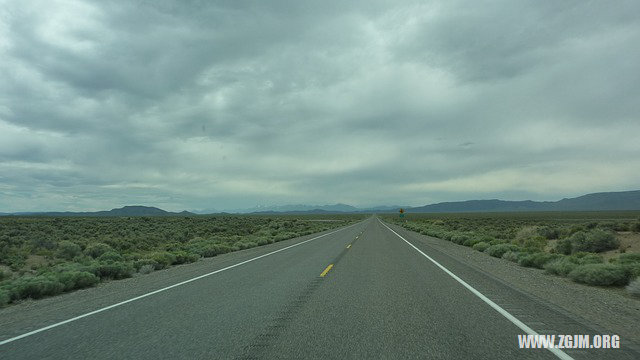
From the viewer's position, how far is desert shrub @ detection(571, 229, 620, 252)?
2408cm

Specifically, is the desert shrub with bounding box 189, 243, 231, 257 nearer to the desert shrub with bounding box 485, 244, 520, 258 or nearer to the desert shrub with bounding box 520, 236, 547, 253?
the desert shrub with bounding box 485, 244, 520, 258

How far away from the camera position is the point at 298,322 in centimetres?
672

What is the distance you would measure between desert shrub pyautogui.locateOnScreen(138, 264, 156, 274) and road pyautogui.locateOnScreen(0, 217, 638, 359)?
3.34 metres

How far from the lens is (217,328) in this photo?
21.1 ft

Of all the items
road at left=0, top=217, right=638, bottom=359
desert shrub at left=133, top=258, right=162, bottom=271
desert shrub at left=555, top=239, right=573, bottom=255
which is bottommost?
desert shrub at left=555, top=239, right=573, bottom=255

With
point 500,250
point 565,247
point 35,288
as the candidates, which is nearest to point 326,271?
point 35,288

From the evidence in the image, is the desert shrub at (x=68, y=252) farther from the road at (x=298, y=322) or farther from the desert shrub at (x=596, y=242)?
the desert shrub at (x=596, y=242)

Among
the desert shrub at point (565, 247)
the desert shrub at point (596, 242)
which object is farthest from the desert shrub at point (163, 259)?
Result: the desert shrub at point (596, 242)

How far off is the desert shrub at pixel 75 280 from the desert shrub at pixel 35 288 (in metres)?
0.34

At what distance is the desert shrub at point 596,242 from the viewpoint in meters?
24.1

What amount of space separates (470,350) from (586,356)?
1394mm

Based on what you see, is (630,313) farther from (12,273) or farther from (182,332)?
(12,273)

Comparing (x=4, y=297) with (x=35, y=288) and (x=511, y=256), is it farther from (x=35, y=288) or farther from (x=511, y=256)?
(x=511, y=256)

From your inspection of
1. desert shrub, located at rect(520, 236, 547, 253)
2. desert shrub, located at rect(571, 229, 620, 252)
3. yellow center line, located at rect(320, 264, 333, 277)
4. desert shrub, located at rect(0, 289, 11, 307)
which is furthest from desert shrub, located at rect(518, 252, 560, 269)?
desert shrub, located at rect(0, 289, 11, 307)
